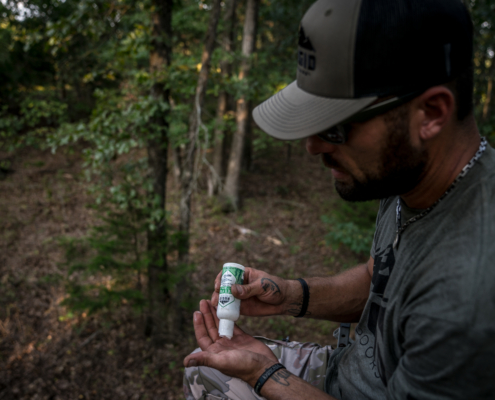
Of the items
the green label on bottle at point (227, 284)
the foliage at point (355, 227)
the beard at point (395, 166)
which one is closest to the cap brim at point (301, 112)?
the beard at point (395, 166)

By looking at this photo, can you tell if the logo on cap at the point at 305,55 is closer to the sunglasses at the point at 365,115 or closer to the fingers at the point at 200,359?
the sunglasses at the point at 365,115

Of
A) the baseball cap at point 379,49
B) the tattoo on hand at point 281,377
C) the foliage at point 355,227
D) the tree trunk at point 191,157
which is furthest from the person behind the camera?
the foliage at point 355,227

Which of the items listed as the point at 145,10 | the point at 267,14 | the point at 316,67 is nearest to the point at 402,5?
the point at 316,67

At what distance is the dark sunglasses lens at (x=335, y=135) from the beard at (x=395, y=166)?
4.0 inches

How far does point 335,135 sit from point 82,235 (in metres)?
7.13

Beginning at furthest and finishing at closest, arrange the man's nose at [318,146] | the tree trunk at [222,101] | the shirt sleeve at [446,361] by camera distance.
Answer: the tree trunk at [222,101] → the man's nose at [318,146] → the shirt sleeve at [446,361]

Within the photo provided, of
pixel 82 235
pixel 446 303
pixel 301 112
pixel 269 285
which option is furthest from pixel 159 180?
pixel 82 235

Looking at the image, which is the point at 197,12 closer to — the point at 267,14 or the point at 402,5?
the point at 267,14

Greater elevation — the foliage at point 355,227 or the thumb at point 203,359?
the foliage at point 355,227

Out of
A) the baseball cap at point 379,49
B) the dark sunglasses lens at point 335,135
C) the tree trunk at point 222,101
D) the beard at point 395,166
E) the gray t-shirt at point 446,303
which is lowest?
the gray t-shirt at point 446,303

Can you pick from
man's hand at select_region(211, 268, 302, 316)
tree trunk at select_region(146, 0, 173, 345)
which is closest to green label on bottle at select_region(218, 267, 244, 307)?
man's hand at select_region(211, 268, 302, 316)

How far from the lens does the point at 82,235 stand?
708 cm

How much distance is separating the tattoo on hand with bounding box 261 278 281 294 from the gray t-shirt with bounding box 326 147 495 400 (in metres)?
0.69

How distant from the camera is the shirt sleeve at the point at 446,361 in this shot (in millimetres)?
928
